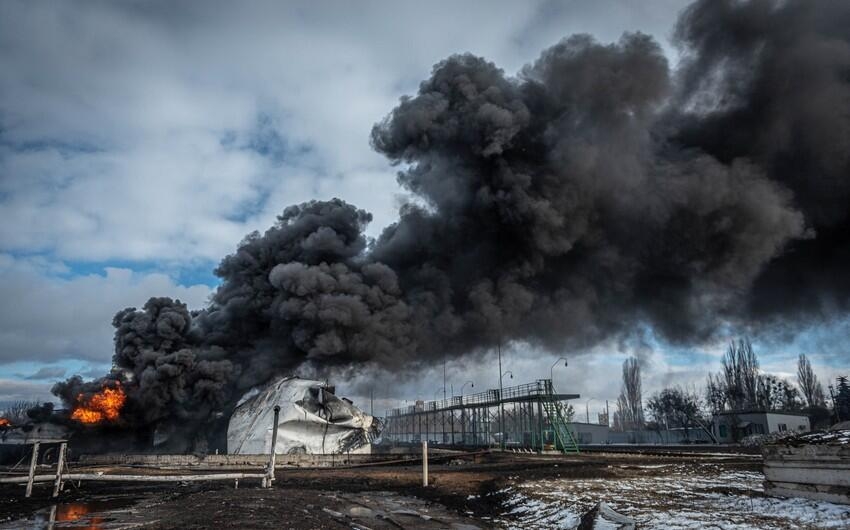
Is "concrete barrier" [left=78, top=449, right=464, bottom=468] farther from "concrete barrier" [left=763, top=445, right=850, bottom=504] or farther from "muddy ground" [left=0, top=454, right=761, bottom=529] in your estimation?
"concrete barrier" [left=763, top=445, right=850, bottom=504]

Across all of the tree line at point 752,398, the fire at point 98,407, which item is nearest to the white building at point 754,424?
the tree line at point 752,398

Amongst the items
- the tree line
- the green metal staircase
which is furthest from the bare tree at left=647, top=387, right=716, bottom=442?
the green metal staircase

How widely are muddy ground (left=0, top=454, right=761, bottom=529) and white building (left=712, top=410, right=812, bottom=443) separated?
48.5 m

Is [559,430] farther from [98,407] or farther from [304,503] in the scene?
[98,407]

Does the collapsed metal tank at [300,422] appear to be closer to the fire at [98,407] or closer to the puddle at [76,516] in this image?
the fire at [98,407]

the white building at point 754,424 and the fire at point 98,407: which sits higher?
the fire at point 98,407

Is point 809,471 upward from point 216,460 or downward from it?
upward

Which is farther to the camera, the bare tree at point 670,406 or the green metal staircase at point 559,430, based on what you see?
the bare tree at point 670,406

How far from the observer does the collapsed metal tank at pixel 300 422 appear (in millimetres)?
42812

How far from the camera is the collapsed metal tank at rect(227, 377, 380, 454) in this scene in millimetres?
42812

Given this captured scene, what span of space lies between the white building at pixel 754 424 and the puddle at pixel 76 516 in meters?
64.0

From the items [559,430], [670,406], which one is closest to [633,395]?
[670,406]

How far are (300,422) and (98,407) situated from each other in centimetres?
1492

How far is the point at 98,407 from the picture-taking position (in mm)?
40594
